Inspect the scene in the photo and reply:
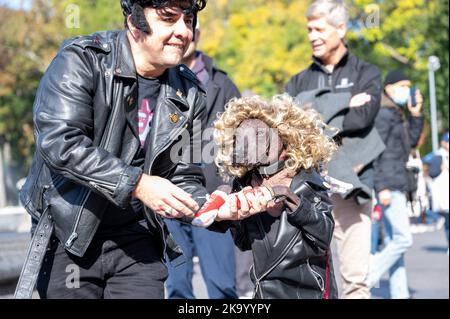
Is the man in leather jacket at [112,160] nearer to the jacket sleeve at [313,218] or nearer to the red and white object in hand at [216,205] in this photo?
the red and white object in hand at [216,205]

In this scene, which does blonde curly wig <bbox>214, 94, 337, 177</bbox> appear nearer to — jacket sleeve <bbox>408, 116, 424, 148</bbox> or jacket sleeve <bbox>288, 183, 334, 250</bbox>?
jacket sleeve <bbox>288, 183, 334, 250</bbox>

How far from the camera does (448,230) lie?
13008mm

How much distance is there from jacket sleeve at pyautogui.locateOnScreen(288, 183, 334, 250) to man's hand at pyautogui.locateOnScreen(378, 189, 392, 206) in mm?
4500

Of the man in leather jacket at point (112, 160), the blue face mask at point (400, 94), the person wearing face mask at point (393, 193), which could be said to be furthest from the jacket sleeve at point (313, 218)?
the blue face mask at point (400, 94)

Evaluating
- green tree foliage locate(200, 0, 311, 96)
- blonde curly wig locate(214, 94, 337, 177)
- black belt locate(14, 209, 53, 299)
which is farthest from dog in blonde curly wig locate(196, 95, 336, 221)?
green tree foliage locate(200, 0, 311, 96)

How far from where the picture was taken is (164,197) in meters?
4.04

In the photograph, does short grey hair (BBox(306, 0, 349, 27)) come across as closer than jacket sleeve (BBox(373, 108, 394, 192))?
Yes

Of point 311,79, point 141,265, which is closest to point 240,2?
point 311,79

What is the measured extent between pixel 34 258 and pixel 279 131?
4.58ft

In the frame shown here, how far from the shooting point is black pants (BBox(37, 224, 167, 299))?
14.5 feet

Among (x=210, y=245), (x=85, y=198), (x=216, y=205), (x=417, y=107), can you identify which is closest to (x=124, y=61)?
(x=85, y=198)

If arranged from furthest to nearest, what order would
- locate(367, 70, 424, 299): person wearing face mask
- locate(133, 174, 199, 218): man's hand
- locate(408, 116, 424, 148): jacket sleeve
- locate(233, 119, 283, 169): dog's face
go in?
locate(408, 116, 424, 148): jacket sleeve < locate(367, 70, 424, 299): person wearing face mask < locate(233, 119, 283, 169): dog's face < locate(133, 174, 199, 218): man's hand

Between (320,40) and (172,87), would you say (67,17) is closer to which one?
(172,87)
